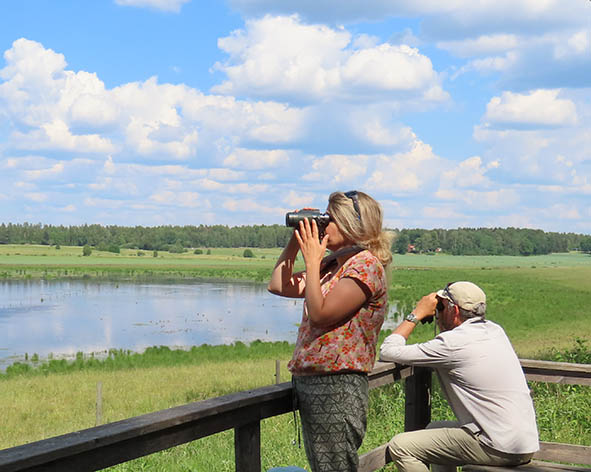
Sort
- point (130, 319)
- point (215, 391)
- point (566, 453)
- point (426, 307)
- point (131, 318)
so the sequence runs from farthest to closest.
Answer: point (131, 318), point (130, 319), point (215, 391), point (566, 453), point (426, 307)

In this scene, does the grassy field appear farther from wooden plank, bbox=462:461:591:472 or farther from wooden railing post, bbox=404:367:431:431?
wooden plank, bbox=462:461:591:472

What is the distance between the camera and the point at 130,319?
4047 cm

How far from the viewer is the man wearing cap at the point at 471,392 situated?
10.7 ft

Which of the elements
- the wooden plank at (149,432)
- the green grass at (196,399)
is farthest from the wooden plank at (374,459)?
the green grass at (196,399)

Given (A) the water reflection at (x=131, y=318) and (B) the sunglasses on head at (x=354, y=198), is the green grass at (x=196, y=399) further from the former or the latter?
(A) the water reflection at (x=131, y=318)

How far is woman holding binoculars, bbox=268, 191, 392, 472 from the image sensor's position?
2643 mm

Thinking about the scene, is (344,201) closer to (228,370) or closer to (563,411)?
(563,411)

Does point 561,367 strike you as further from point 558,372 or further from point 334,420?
point 334,420

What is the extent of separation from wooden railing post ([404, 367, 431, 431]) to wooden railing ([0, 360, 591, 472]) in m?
0.09

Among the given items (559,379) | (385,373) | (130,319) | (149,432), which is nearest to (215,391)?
(559,379)

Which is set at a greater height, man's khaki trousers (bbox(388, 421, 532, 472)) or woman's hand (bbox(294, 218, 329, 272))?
woman's hand (bbox(294, 218, 329, 272))

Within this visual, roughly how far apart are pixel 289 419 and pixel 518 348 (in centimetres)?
1314

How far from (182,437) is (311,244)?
34.7 inches

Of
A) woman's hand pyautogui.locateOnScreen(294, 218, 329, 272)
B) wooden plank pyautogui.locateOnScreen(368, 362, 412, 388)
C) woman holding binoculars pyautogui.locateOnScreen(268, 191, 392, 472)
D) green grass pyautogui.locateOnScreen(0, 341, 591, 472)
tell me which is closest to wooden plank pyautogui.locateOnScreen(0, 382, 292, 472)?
woman holding binoculars pyautogui.locateOnScreen(268, 191, 392, 472)
